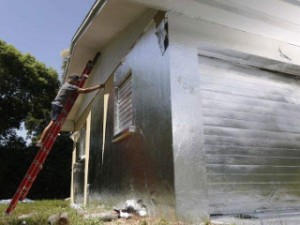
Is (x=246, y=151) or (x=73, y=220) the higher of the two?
(x=246, y=151)

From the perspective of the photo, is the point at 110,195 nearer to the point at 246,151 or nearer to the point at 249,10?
the point at 246,151

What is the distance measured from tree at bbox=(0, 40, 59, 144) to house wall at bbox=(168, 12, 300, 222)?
16.4 metres

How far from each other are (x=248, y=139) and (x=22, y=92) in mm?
18094

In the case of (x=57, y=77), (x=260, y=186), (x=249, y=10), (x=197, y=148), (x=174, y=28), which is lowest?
(x=260, y=186)

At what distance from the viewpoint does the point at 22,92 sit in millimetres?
19938

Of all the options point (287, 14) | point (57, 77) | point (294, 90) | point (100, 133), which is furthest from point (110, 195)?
point (57, 77)

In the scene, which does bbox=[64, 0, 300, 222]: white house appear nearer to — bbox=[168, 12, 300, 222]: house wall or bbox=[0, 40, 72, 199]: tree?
bbox=[168, 12, 300, 222]: house wall

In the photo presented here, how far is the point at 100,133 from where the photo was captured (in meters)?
7.31

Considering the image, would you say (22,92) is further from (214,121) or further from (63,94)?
(214,121)

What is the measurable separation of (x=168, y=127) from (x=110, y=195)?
283 centimetres

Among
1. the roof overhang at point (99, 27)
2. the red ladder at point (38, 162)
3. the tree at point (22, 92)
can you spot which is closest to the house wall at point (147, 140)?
the roof overhang at point (99, 27)

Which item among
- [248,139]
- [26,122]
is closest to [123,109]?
[248,139]

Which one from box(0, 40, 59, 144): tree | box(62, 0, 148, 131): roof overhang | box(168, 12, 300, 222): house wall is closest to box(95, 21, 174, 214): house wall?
box(168, 12, 300, 222): house wall

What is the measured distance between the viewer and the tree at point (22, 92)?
19.0 meters
